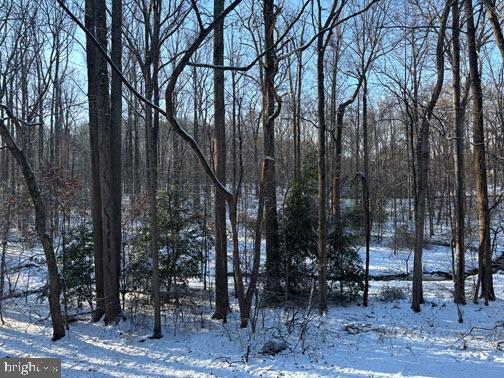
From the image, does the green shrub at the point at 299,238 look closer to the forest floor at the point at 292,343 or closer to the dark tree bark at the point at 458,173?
the forest floor at the point at 292,343

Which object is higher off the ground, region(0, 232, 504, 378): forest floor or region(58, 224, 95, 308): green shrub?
region(58, 224, 95, 308): green shrub

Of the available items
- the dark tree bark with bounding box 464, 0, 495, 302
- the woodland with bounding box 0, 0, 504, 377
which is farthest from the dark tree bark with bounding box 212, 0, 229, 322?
the dark tree bark with bounding box 464, 0, 495, 302

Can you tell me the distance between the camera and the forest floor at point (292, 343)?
20.4 ft

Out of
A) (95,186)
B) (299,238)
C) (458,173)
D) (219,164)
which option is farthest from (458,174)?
(95,186)

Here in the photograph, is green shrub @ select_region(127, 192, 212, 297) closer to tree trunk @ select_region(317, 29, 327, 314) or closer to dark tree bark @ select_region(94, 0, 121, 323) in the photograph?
dark tree bark @ select_region(94, 0, 121, 323)

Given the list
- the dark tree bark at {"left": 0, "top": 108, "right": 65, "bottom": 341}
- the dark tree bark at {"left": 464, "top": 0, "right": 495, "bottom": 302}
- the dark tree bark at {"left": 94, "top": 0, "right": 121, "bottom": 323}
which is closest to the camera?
the dark tree bark at {"left": 0, "top": 108, "right": 65, "bottom": 341}

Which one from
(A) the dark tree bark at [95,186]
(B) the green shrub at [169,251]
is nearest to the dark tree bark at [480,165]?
(B) the green shrub at [169,251]

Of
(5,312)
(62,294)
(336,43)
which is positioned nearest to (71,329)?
(62,294)

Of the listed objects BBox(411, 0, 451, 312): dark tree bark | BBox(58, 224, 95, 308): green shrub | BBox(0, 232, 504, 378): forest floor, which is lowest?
BBox(0, 232, 504, 378): forest floor

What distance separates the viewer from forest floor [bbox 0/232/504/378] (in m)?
6.22

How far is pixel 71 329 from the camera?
8.91 m

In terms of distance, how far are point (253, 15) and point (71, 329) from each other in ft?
26.4

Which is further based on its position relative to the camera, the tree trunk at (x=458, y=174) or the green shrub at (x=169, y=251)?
the tree trunk at (x=458, y=174)

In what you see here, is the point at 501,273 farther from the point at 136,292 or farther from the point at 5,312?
the point at 5,312
